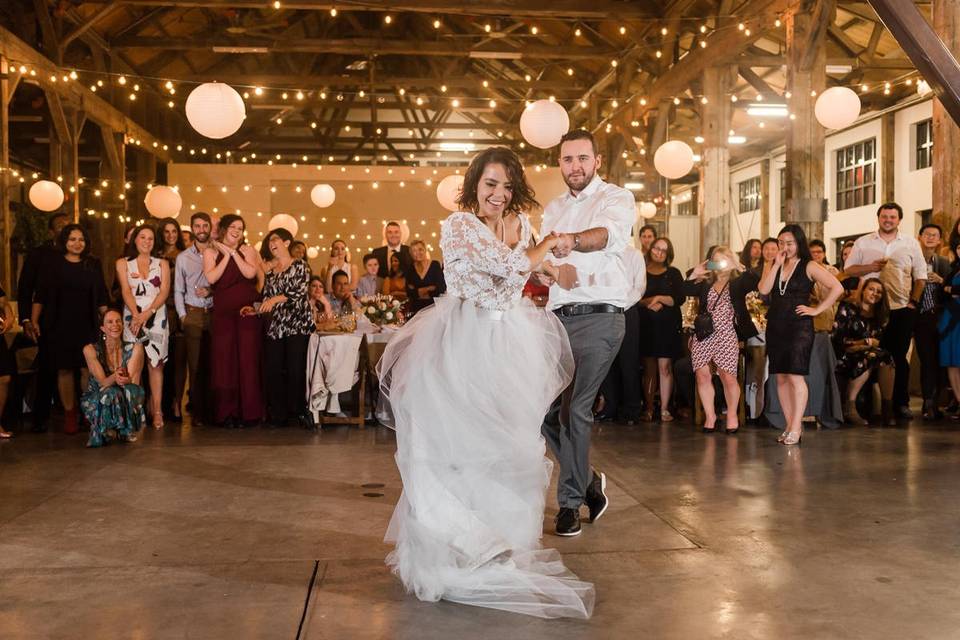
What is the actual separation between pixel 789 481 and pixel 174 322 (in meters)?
4.54

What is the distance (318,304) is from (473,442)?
454cm

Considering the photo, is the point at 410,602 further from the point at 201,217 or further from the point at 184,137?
the point at 184,137

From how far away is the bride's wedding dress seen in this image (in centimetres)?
271

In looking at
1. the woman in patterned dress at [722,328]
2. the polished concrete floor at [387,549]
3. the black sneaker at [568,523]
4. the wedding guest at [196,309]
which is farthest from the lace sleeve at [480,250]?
the wedding guest at [196,309]

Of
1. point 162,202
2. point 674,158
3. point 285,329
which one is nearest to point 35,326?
point 285,329

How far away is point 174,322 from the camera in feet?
22.6

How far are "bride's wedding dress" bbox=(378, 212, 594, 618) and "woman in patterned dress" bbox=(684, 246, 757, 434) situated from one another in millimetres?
3597

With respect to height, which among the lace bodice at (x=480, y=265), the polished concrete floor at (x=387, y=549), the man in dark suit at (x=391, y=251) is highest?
the man in dark suit at (x=391, y=251)

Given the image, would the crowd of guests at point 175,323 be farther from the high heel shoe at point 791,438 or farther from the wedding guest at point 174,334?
the high heel shoe at point 791,438

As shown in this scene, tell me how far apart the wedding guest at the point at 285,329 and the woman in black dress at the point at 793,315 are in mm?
3143

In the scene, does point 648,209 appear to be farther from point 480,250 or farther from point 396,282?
point 480,250

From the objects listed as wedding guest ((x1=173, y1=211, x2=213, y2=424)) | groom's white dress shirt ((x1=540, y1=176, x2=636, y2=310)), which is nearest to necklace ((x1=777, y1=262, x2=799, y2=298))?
groom's white dress shirt ((x1=540, y1=176, x2=636, y2=310))

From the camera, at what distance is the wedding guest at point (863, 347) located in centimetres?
664

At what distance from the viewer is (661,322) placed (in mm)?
6805
